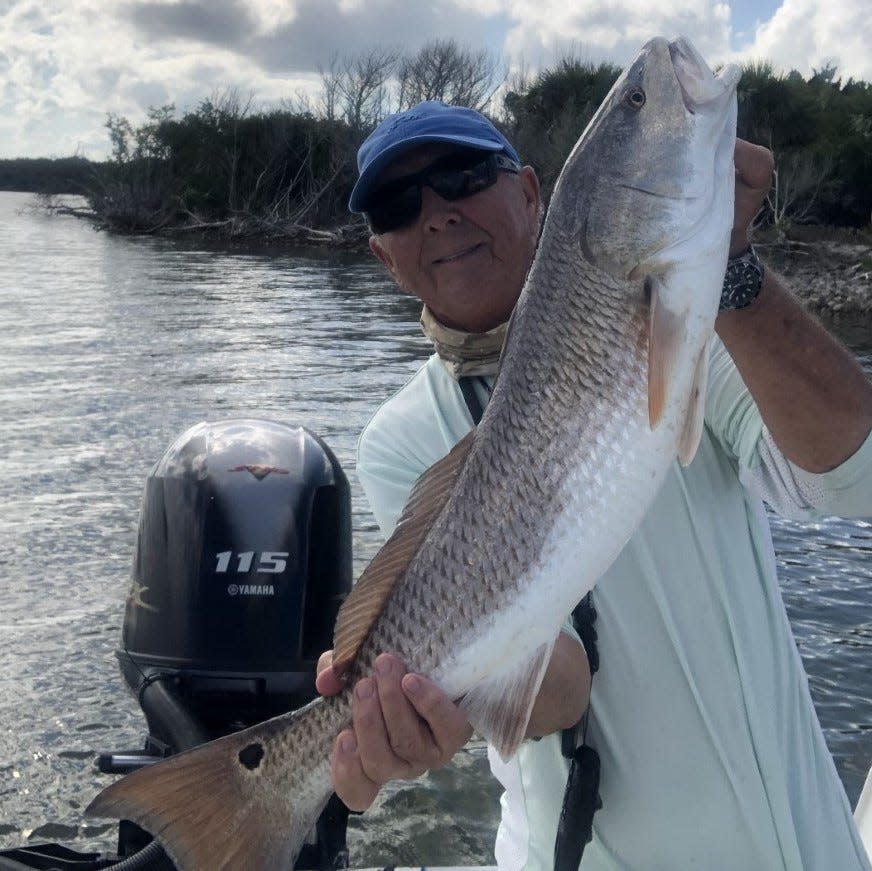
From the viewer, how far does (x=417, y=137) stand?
2.97 meters

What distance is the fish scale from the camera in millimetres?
2139

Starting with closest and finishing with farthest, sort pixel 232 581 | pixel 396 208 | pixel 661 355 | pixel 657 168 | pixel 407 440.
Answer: pixel 661 355, pixel 657 168, pixel 407 440, pixel 396 208, pixel 232 581

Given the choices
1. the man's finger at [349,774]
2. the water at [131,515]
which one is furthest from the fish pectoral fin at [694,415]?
the water at [131,515]

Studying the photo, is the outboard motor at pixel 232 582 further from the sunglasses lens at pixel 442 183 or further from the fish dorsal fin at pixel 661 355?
the fish dorsal fin at pixel 661 355

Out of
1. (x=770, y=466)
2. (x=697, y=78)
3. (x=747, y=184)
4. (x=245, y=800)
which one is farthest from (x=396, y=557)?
(x=697, y=78)

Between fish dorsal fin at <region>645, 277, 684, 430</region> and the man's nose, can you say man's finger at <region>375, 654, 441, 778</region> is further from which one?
the man's nose

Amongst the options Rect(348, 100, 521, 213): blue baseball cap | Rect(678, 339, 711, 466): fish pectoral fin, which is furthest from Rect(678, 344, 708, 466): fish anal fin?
Rect(348, 100, 521, 213): blue baseball cap

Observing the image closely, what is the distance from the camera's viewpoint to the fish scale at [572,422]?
7.02ft

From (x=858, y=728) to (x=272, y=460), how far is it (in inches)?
160

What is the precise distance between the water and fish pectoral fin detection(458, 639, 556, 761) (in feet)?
8.92

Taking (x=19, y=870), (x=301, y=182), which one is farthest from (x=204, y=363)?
(x=301, y=182)

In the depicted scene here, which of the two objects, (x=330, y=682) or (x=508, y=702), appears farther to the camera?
(x=330, y=682)

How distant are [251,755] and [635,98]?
1812mm

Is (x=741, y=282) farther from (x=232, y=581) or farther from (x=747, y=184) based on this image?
(x=232, y=581)
